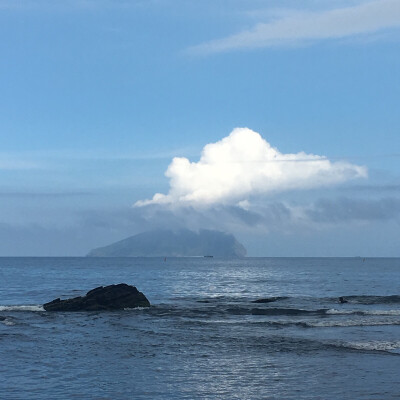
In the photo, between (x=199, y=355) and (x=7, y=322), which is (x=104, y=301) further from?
(x=199, y=355)

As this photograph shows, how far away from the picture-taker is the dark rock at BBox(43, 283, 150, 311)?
63.2m

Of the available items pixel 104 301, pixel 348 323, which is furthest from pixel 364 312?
pixel 104 301

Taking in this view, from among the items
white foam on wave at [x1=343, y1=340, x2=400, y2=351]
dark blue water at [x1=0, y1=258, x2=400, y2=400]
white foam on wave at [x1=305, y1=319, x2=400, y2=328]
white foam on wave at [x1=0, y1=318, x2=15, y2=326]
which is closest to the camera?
dark blue water at [x1=0, y1=258, x2=400, y2=400]

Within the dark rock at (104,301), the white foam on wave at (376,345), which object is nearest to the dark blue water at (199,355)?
the white foam on wave at (376,345)

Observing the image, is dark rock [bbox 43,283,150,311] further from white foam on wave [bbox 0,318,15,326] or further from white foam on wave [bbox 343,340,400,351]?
white foam on wave [bbox 343,340,400,351]

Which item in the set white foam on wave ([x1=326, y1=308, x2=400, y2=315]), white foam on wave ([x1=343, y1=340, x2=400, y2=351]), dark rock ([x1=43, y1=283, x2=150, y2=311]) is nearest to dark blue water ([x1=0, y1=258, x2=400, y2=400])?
white foam on wave ([x1=343, y1=340, x2=400, y2=351])

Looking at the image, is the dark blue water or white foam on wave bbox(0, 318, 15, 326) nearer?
the dark blue water

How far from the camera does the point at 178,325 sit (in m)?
50.1

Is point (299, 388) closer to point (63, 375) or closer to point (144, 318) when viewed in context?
point (63, 375)

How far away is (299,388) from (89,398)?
9.75 metres

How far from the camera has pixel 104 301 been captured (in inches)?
2559

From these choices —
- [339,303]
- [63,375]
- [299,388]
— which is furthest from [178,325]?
[339,303]

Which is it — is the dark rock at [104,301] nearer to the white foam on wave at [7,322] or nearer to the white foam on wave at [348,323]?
the white foam on wave at [7,322]

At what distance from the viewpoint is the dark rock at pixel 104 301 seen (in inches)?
2489
